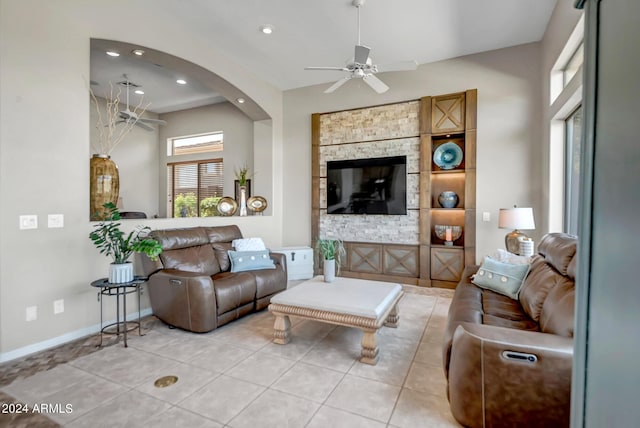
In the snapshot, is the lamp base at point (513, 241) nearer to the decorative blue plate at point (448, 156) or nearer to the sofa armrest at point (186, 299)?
the decorative blue plate at point (448, 156)

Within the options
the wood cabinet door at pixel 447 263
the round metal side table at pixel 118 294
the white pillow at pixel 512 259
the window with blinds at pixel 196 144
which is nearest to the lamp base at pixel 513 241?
the wood cabinet door at pixel 447 263

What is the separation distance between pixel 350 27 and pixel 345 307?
137 inches

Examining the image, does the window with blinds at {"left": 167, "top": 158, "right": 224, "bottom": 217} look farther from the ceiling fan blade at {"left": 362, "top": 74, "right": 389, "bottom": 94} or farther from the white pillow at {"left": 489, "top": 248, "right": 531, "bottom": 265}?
the white pillow at {"left": 489, "top": 248, "right": 531, "bottom": 265}

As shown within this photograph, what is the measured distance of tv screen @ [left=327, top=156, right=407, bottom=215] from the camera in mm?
5168

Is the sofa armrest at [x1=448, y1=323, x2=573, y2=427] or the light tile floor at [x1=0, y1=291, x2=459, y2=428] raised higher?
the sofa armrest at [x1=448, y1=323, x2=573, y2=427]

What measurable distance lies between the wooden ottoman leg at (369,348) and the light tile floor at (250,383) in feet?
0.19

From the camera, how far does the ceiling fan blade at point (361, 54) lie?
316cm

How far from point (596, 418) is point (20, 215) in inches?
148

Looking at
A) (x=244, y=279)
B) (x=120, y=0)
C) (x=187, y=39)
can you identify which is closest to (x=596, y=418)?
(x=244, y=279)

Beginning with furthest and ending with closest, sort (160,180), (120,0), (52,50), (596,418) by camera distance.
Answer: (160,180), (120,0), (52,50), (596,418)

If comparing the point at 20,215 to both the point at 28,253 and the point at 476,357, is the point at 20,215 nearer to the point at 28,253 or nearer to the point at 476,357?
the point at 28,253

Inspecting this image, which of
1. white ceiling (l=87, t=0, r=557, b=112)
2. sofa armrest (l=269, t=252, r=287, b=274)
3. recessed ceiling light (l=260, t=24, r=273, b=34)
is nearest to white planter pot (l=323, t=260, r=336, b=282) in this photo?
sofa armrest (l=269, t=252, r=287, b=274)

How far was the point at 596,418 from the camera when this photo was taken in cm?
68

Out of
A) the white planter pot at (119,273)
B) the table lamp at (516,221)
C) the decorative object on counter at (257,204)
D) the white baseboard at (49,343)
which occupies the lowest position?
the white baseboard at (49,343)
